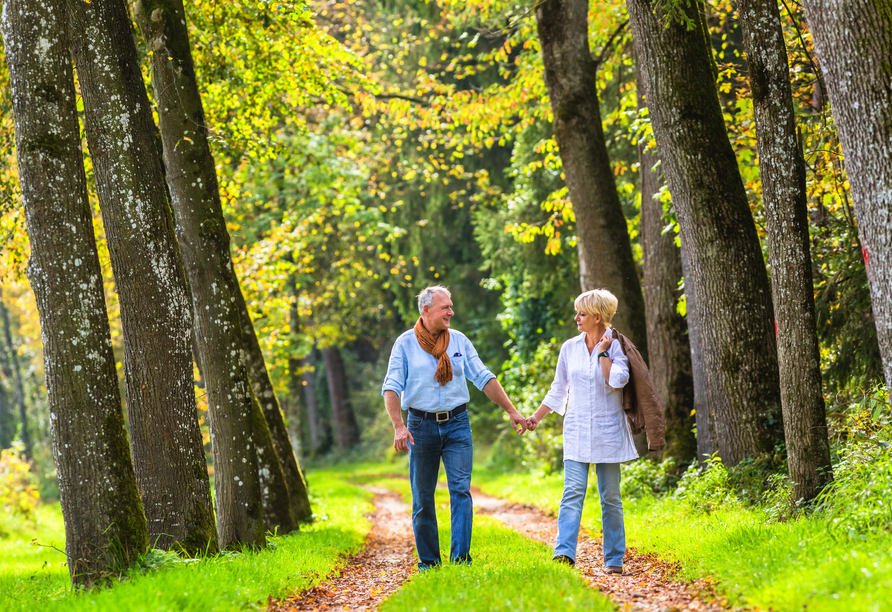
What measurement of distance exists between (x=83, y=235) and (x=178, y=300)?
109cm

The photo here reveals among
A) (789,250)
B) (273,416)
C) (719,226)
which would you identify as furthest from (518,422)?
(273,416)

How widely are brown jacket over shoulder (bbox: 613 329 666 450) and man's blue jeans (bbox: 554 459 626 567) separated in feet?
1.32

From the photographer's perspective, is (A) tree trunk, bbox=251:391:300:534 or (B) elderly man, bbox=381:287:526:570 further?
(A) tree trunk, bbox=251:391:300:534

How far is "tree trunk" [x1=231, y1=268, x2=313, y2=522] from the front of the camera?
10.2 meters

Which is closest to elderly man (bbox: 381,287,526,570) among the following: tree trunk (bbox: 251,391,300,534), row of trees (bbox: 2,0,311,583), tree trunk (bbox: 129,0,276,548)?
row of trees (bbox: 2,0,311,583)

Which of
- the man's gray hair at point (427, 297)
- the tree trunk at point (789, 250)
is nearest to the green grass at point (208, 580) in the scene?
the man's gray hair at point (427, 297)

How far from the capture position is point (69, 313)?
5.44 meters

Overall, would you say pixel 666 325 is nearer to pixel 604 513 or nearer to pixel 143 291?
pixel 604 513

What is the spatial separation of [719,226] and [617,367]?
261 cm

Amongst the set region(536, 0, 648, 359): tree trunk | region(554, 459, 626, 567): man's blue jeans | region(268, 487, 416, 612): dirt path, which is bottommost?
region(268, 487, 416, 612): dirt path

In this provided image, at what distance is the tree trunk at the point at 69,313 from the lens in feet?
17.7

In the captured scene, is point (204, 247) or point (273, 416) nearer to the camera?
point (204, 247)

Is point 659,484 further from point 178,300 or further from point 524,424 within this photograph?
point 178,300

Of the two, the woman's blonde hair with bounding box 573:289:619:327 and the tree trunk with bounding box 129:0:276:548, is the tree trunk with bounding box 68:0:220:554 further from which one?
the woman's blonde hair with bounding box 573:289:619:327
